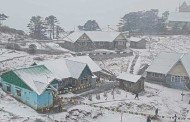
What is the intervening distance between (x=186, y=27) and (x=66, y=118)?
7876cm

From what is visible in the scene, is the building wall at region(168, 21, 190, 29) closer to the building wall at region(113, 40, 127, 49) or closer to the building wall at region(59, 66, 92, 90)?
the building wall at region(113, 40, 127, 49)

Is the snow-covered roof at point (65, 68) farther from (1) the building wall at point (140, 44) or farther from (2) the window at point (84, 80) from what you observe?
(1) the building wall at point (140, 44)

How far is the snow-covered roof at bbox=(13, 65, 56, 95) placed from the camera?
110ft

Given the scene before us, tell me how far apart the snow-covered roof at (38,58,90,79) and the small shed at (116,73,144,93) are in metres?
7.18

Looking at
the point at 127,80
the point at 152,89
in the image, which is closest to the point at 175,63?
the point at 152,89

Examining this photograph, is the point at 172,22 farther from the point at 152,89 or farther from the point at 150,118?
the point at 150,118

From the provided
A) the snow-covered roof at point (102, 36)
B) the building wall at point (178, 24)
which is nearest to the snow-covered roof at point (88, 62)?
the snow-covered roof at point (102, 36)

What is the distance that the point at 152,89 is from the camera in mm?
46844

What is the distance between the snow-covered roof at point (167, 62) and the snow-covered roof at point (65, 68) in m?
15.1

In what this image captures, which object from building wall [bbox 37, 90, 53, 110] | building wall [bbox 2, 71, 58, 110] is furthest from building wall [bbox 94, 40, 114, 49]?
building wall [bbox 37, 90, 53, 110]

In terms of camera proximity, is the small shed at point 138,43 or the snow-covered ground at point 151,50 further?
the small shed at point 138,43

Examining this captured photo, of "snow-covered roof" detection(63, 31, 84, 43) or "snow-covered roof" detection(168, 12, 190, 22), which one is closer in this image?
"snow-covered roof" detection(63, 31, 84, 43)

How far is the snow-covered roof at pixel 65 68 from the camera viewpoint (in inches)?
1642

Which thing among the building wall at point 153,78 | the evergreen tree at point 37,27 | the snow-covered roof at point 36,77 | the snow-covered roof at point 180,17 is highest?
the snow-covered roof at point 180,17
